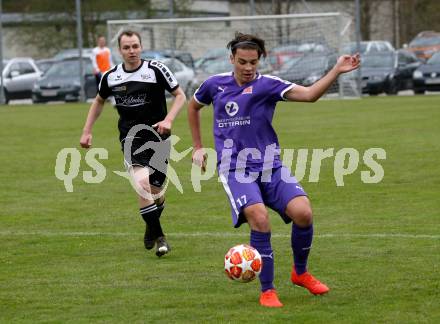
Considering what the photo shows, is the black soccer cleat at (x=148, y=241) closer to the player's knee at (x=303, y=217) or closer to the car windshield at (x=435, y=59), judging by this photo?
the player's knee at (x=303, y=217)

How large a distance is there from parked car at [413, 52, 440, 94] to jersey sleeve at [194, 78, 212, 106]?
1044 inches

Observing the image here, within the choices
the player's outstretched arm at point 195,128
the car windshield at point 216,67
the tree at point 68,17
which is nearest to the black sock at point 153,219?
the player's outstretched arm at point 195,128

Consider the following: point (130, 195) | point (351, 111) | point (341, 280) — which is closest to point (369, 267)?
point (341, 280)

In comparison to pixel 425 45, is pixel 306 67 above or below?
below

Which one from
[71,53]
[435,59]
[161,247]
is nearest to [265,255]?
[161,247]

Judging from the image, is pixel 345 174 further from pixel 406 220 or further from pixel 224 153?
pixel 224 153

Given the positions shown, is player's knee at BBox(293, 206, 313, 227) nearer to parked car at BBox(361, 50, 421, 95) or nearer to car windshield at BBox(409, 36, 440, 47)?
parked car at BBox(361, 50, 421, 95)

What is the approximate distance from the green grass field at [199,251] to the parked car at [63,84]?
57.8 ft

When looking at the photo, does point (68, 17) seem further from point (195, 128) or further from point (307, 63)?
point (195, 128)

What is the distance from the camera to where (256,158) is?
705 centimetres

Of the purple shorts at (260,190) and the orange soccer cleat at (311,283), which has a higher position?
the purple shorts at (260,190)

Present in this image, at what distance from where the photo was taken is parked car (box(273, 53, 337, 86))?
3000 cm

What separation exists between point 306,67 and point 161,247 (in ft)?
72.5

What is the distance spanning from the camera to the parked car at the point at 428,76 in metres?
33.0
